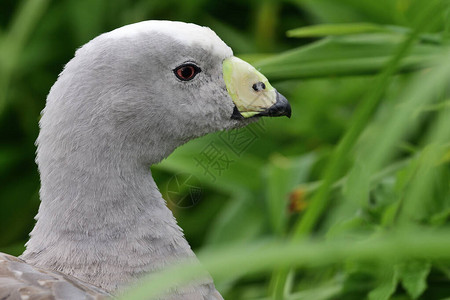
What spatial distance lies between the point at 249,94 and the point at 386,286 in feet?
1.21

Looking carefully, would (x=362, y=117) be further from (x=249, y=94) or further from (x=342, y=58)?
(x=342, y=58)

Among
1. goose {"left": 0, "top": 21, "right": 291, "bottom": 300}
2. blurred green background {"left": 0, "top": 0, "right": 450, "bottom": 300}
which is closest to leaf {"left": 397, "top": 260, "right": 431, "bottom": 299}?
blurred green background {"left": 0, "top": 0, "right": 450, "bottom": 300}

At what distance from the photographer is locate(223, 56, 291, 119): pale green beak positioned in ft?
3.98

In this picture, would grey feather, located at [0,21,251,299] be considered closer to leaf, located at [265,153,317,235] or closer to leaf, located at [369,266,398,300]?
leaf, located at [369,266,398,300]

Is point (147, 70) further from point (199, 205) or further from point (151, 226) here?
point (199, 205)

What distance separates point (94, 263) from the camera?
3.57 ft

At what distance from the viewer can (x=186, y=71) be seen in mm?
1187

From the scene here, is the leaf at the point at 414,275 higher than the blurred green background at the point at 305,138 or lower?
lower

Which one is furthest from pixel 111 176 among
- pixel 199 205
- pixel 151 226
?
pixel 199 205

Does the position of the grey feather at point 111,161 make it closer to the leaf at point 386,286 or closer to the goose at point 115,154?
the goose at point 115,154

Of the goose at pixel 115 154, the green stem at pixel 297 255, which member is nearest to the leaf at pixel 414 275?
the goose at pixel 115 154

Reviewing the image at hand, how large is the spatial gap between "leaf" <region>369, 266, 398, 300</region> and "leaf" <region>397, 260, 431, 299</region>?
5cm

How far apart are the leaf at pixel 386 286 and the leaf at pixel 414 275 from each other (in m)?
0.05

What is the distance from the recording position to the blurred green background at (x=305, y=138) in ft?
3.73
